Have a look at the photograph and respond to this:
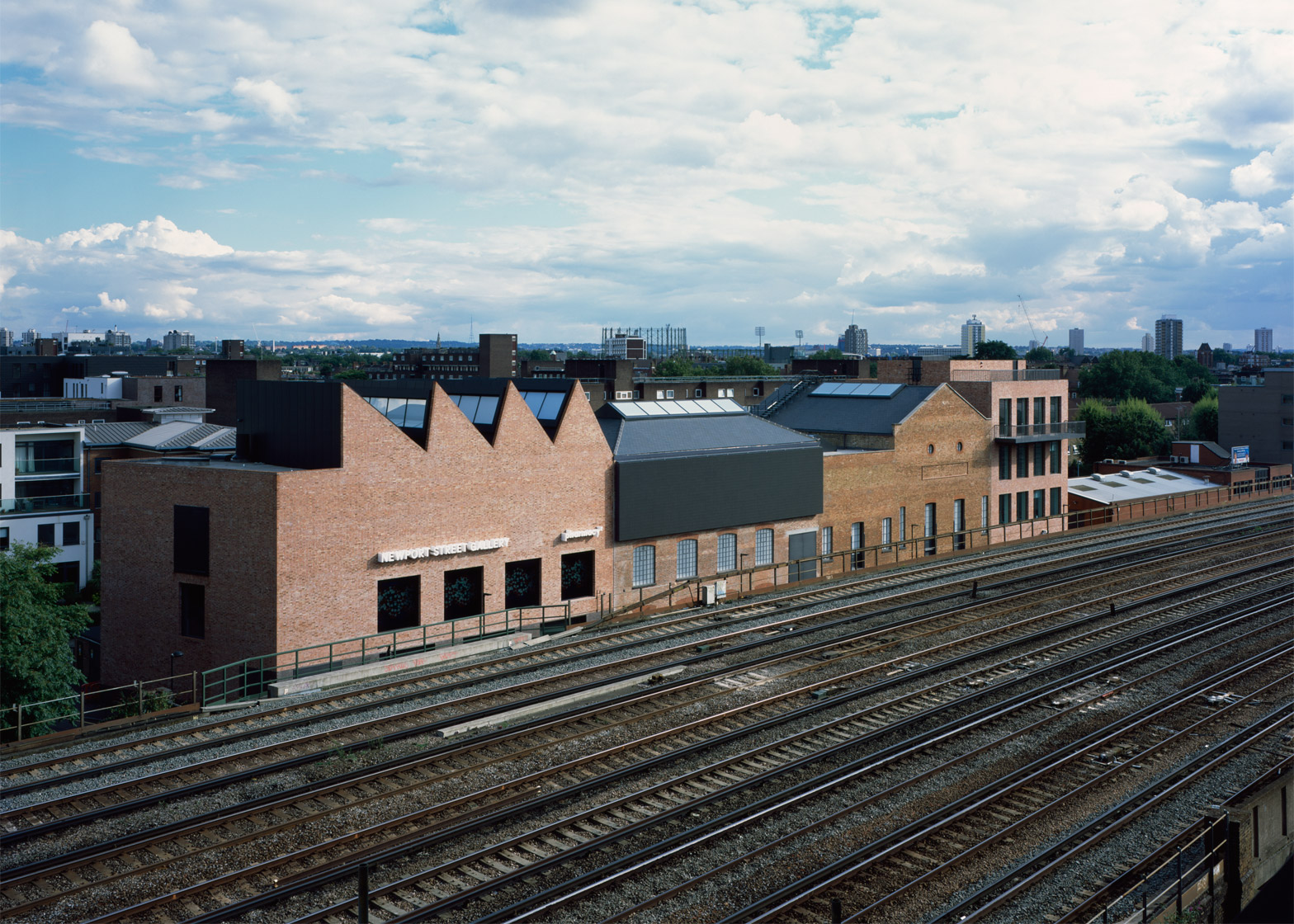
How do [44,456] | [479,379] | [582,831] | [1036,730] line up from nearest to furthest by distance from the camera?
1. [582,831]
2. [1036,730]
3. [479,379]
4. [44,456]

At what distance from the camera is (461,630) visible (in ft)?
115

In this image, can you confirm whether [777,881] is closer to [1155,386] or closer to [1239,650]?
[1239,650]

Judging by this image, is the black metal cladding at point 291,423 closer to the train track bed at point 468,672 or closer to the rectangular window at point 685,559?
the train track bed at point 468,672

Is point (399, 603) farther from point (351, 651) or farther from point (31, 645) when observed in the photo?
point (31, 645)

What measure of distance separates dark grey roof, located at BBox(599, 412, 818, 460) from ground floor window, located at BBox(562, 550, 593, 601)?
4.25 m

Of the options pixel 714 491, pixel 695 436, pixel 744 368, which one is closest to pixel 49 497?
pixel 695 436

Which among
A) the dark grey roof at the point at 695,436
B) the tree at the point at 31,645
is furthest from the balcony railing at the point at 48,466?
the dark grey roof at the point at 695,436

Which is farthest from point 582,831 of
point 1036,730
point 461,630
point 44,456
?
point 44,456

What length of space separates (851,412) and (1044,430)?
14.1 meters

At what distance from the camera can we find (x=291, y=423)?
35156mm

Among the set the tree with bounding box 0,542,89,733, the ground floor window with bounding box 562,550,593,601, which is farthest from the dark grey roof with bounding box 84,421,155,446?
the ground floor window with bounding box 562,550,593,601

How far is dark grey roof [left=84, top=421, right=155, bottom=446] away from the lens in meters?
65.8

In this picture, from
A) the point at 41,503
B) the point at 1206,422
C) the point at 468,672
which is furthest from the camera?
the point at 1206,422

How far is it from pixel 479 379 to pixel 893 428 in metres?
22.8
